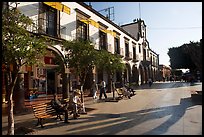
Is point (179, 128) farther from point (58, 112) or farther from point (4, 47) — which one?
point (4, 47)

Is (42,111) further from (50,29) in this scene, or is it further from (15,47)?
(50,29)

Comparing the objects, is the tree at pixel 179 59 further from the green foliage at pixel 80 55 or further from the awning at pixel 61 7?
the green foliage at pixel 80 55

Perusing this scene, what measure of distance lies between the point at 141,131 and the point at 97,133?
1.40m

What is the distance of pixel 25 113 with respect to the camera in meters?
11.0

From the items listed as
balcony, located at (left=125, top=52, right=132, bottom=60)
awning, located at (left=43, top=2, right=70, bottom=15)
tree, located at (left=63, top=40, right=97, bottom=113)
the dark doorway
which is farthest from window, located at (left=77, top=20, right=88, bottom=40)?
balcony, located at (left=125, top=52, right=132, bottom=60)

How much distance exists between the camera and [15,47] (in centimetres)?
644

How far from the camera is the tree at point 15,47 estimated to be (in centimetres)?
641

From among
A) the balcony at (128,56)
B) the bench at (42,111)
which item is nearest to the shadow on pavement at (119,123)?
the bench at (42,111)

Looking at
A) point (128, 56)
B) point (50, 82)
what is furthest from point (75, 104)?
point (128, 56)

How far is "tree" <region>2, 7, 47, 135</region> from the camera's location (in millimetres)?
6414

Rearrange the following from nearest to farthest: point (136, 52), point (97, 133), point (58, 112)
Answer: point (97, 133) < point (58, 112) < point (136, 52)

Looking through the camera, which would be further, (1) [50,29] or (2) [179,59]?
(2) [179,59]

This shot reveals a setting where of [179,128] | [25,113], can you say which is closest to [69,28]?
[25,113]

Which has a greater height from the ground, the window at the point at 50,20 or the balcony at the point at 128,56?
the window at the point at 50,20
